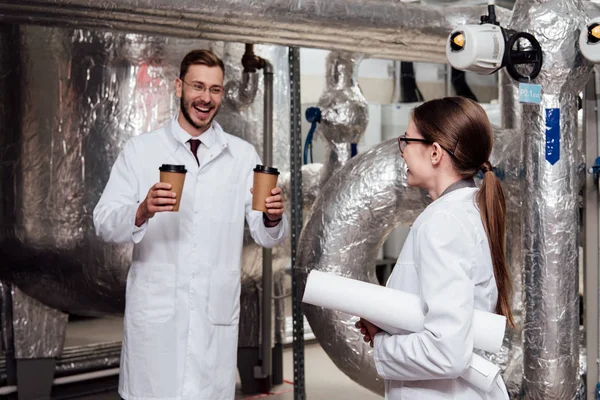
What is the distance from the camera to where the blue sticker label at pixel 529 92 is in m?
2.10

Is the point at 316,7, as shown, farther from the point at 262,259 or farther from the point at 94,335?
the point at 94,335

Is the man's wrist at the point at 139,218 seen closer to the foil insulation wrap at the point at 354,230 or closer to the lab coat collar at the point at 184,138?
the lab coat collar at the point at 184,138

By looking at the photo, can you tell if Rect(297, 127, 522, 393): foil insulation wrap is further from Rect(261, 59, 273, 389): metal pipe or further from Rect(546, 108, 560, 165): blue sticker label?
Rect(261, 59, 273, 389): metal pipe

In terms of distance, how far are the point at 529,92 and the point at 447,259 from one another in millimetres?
994

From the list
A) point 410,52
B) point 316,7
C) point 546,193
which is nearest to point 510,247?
point 546,193

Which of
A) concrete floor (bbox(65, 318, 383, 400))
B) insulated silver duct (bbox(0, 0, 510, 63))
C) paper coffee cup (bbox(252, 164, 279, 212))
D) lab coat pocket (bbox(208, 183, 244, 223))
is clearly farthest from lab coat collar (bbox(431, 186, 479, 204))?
concrete floor (bbox(65, 318, 383, 400))

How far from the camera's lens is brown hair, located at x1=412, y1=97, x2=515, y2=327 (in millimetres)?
1336

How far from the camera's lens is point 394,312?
131 centimetres

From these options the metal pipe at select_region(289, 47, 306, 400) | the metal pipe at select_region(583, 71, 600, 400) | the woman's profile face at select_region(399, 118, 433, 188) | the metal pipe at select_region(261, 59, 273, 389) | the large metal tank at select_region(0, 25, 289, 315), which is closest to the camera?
the woman's profile face at select_region(399, 118, 433, 188)

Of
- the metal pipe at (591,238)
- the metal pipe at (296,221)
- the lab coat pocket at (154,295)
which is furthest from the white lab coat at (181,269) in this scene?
the metal pipe at (591,238)

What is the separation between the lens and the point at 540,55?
2121 mm

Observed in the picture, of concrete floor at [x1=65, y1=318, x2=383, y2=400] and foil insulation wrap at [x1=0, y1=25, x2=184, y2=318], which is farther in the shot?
concrete floor at [x1=65, y1=318, x2=383, y2=400]

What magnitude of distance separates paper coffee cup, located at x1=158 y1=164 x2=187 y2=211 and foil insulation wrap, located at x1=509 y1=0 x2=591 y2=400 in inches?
39.1

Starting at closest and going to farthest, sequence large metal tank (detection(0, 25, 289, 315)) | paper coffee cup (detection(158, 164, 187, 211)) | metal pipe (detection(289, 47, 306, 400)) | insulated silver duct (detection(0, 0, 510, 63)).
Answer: paper coffee cup (detection(158, 164, 187, 211)) → insulated silver duct (detection(0, 0, 510, 63)) → metal pipe (detection(289, 47, 306, 400)) → large metal tank (detection(0, 25, 289, 315))
